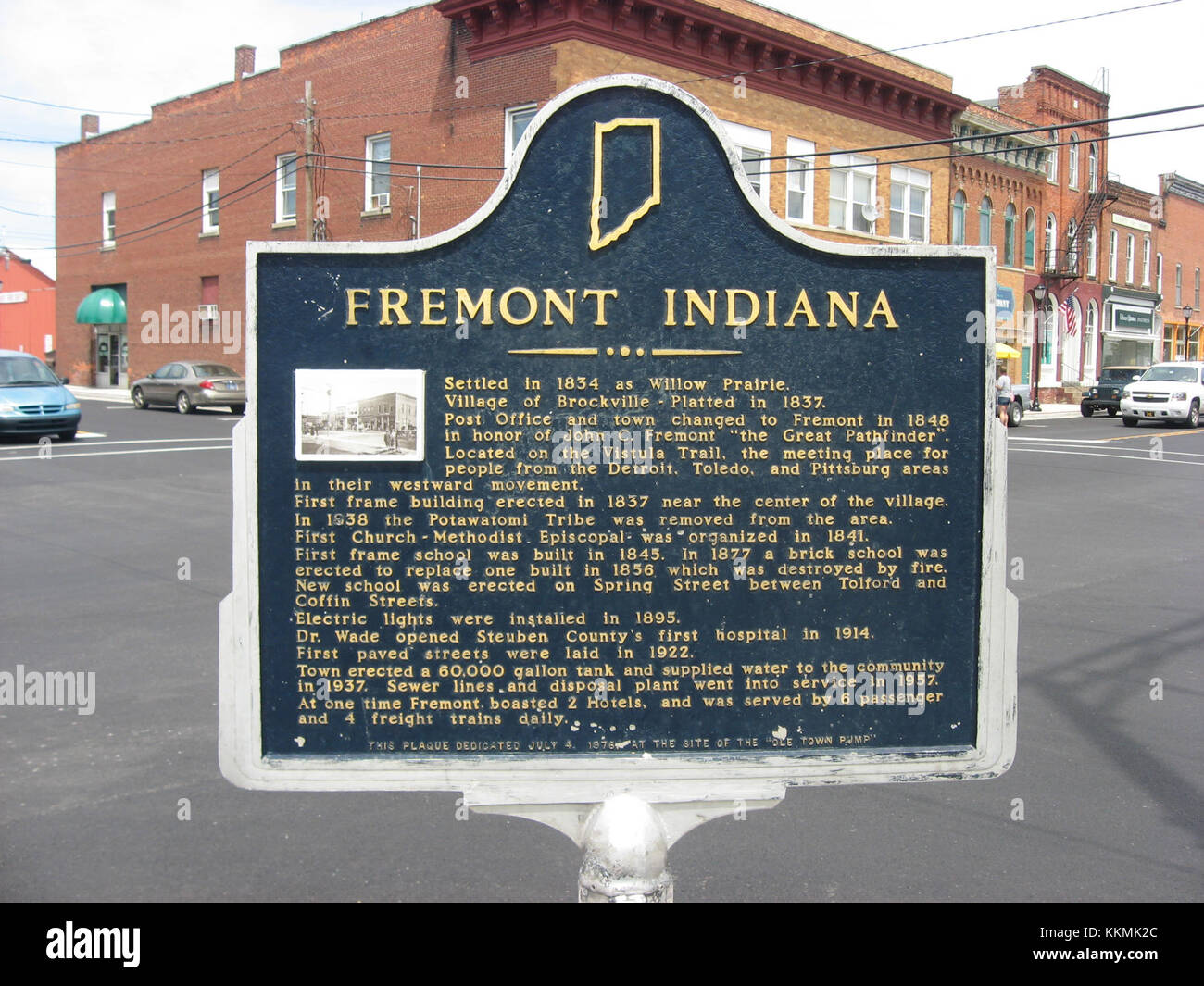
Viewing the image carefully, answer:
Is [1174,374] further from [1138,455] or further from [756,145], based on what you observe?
[756,145]

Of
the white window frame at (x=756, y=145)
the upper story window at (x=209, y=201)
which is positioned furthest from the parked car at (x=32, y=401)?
the upper story window at (x=209, y=201)

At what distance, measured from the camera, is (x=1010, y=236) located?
4278 centimetres

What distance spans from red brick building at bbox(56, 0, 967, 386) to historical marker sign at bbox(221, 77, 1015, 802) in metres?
18.7

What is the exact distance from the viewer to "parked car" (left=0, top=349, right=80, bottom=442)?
841 inches

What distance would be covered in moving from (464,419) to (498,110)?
974 inches

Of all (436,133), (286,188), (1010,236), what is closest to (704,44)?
(436,133)

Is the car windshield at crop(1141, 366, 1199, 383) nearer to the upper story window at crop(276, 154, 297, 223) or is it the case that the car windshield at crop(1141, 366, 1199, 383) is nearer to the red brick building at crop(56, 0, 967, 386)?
the red brick building at crop(56, 0, 967, 386)

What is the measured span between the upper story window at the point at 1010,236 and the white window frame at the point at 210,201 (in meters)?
28.1

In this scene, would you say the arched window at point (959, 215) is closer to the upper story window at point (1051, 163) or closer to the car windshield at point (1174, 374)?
the car windshield at point (1174, 374)

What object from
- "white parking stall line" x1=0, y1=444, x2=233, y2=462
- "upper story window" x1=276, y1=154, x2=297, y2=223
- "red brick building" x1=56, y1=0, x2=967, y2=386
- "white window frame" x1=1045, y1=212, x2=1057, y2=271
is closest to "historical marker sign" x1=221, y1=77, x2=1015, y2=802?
"white parking stall line" x1=0, y1=444, x2=233, y2=462

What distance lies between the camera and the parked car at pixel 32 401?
21359 mm

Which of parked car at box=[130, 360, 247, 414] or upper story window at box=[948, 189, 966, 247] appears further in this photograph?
upper story window at box=[948, 189, 966, 247]

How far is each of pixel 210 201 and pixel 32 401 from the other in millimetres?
18826

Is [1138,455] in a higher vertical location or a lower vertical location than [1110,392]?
lower
